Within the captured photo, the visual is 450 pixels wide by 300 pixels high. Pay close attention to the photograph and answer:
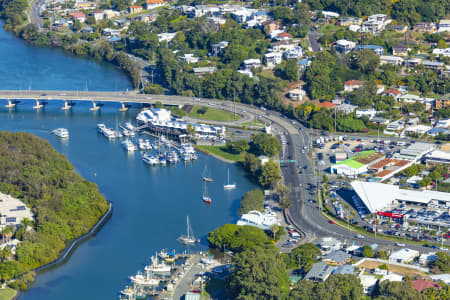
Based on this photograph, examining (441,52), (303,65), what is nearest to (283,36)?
(303,65)

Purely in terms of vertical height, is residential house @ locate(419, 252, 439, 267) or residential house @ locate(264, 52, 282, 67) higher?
residential house @ locate(419, 252, 439, 267)

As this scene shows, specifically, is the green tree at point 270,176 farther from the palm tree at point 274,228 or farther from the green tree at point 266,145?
the palm tree at point 274,228

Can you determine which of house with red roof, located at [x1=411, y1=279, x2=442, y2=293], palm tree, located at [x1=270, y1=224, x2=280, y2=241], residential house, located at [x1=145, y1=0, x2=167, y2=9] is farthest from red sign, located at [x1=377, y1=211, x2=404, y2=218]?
residential house, located at [x1=145, y1=0, x2=167, y2=9]

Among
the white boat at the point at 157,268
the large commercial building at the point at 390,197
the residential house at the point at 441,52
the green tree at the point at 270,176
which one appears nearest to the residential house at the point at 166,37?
the residential house at the point at 441,52

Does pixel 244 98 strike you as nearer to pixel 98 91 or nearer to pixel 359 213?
pixel 98 91

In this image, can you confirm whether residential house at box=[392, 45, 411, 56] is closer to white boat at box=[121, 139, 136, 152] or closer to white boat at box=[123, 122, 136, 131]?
white boat at box=[123, 122, 136, 131]

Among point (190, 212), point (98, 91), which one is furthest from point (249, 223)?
point (98, 91)
